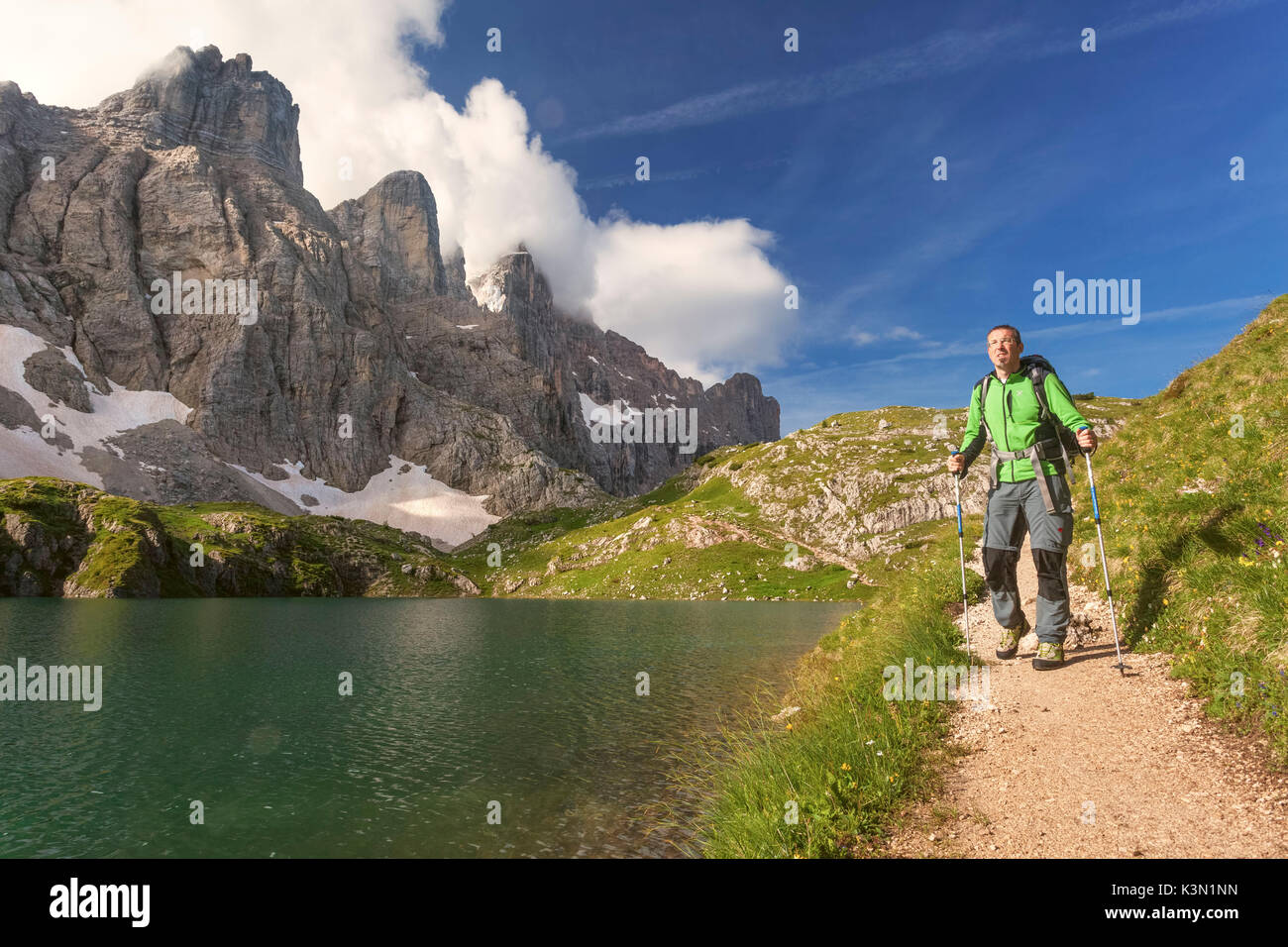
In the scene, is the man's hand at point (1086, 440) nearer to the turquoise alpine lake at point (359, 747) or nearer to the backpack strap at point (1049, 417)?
the backpack strap at point (1049, 417)

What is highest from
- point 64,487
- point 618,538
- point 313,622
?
point 64,487

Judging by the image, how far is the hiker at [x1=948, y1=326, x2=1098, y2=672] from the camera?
468 inches

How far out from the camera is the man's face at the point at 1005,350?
12.9 metres

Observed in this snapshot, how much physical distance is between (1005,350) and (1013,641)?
6.23 meters

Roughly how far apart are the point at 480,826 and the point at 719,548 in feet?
472

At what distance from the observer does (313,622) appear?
72.1 m

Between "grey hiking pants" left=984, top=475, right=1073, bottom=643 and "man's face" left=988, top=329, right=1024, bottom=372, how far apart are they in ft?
8.13

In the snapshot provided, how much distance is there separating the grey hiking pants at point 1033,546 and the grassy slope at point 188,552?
157 m

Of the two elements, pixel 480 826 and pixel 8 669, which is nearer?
pixel 480 826

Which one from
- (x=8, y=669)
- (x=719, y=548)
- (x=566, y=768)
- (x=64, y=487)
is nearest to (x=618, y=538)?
(x=719, y=548)

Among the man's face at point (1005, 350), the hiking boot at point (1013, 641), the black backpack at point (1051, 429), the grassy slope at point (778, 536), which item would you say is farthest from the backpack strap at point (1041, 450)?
the grassy slope at point (778, 536)

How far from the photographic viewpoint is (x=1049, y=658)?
11.9 meters
